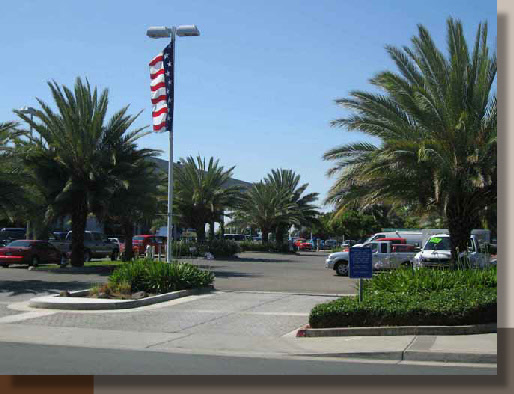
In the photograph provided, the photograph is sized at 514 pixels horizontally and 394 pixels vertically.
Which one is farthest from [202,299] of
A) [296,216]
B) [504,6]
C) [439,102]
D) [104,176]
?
[296,216]

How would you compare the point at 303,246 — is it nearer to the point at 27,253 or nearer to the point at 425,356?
the point at 27,253

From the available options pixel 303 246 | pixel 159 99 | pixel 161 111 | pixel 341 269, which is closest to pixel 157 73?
pixel 159 99

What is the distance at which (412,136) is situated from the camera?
1948cm

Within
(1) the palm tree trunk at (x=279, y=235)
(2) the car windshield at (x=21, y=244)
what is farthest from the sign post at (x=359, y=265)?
(1) the palm tree trunk at (x=279, y=235)

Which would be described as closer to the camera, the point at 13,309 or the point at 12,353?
the point at 12,353

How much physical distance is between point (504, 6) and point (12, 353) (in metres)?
10.6

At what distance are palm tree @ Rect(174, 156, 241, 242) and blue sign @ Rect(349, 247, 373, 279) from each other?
3227cm

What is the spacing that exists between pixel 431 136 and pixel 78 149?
16.0m

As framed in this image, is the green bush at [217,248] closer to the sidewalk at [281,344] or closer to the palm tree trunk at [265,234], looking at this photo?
the palm tree trunk at [265,234]

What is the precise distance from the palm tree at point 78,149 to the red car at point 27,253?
3.08m

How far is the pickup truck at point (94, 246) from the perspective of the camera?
38125 millimetres

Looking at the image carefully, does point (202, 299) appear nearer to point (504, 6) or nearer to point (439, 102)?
point (439, 102)

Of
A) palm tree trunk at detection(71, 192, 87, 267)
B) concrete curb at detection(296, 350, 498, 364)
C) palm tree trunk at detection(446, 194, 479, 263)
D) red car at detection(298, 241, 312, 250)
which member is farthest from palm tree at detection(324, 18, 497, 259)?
red car at detection(298, 241, 312, 250)

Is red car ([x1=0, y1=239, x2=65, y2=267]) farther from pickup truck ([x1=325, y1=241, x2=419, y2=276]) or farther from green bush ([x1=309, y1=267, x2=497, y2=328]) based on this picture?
green bush ([x1=309, y1=267, x2=497, y2=328])
